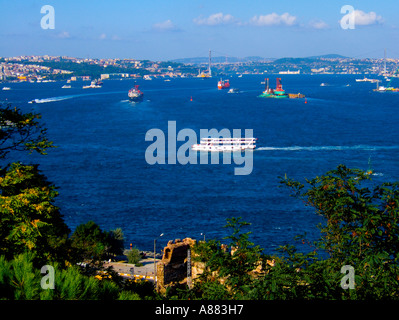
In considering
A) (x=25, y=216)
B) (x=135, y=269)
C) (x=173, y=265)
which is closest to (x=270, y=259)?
(x=25, y=216)

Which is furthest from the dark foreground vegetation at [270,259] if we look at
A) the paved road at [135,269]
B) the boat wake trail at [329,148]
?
the boat wake trail at [329,148]

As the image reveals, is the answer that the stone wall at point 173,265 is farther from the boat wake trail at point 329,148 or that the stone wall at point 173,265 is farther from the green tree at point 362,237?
the boat wake trail at point 329,148

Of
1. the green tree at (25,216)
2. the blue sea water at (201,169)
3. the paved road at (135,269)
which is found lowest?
the paved road at (135,269)

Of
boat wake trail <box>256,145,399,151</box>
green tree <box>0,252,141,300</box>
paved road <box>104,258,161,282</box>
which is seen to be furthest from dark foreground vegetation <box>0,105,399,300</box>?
boat wake trail <box>256,145,399,151</box>

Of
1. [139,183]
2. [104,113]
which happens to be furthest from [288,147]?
[104,113]

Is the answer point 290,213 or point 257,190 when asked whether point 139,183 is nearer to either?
point 257,190

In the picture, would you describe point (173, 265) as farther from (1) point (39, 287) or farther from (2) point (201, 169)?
(2) point (201, 169)
